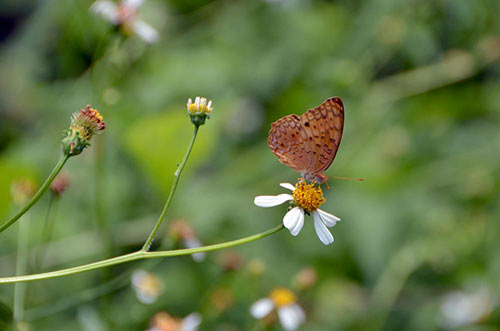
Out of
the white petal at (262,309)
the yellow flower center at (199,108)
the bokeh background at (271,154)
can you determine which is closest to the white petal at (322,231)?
the yellow flower center at (199,108)

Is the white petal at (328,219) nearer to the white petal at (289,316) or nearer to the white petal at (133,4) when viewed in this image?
the white petal at (289,316)

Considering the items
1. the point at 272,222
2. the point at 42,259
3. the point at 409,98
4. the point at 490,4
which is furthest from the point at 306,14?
the point at 42,259

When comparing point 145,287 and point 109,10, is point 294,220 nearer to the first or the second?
point 145,287

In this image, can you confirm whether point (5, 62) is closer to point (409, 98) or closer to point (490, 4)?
point (409, 98)

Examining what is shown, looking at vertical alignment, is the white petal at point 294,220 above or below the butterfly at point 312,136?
below

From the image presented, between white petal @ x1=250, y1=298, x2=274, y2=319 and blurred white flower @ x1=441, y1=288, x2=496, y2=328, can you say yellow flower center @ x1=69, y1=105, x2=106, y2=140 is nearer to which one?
white petal @ x1=250, y1=298, x2=274, y2=319

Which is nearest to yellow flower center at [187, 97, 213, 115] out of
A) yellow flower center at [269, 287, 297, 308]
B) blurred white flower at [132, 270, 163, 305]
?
blurred white flower at [132, 270, 163, 305]
